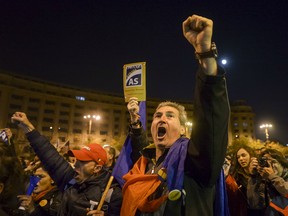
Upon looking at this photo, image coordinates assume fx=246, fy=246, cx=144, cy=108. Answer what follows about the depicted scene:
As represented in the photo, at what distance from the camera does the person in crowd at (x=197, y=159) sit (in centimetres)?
166

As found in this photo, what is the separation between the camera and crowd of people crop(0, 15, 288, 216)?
168 cm

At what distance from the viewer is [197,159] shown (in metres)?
1.79

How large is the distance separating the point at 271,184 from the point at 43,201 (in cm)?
400

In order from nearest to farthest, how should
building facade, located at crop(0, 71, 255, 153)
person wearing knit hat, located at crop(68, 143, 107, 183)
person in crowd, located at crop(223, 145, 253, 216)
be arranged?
person wearing knit hat, located at crop(68, 143, 107, 183), person in crowd, located at crop(223, 145, 253, 216), building facade, located at crop(0, 71, 255, 153)

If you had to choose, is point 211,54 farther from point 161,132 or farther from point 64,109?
point 64,109

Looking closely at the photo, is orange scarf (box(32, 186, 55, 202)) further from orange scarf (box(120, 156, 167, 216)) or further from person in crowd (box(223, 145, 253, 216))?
person in crowd (box(223, 145, 253, 216))

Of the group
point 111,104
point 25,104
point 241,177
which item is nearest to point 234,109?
point 111,104

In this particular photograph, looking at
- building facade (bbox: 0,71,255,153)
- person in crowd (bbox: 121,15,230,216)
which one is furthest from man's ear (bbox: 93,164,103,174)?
building facade (bbox: 0,71,255,153)

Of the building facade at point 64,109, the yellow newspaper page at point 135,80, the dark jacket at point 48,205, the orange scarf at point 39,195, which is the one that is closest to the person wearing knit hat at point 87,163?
the dark jacket at point 48,205

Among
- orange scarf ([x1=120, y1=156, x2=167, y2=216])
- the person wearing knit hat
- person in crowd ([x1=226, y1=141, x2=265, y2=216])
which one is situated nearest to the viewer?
orange scarf ([x1=120, y1=156, x2=167, y2=216])

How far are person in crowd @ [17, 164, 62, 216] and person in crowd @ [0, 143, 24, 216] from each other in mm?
858

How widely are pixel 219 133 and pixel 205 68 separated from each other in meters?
0.45

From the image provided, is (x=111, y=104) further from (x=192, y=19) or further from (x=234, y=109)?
(x=192, y=19)

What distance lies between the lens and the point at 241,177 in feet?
18.2
